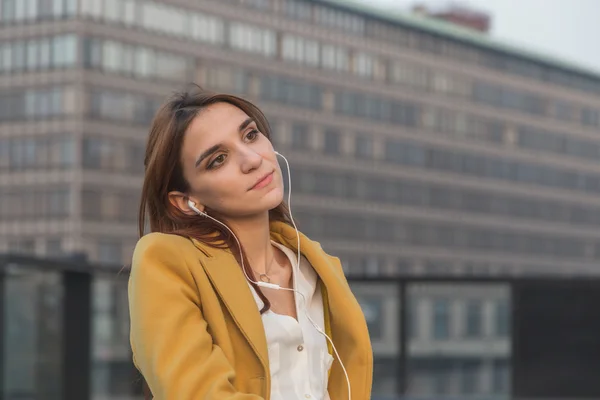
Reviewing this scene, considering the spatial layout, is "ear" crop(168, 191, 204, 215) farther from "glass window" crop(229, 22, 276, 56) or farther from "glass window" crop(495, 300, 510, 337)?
"glass window" crop(229, 22, 276, 56)

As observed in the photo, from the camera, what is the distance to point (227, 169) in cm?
239

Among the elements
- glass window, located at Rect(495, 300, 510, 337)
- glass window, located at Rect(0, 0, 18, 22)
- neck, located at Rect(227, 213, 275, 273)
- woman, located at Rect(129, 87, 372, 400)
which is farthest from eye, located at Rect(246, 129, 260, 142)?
glass window, located at Rect(0, 0, 18, 22)

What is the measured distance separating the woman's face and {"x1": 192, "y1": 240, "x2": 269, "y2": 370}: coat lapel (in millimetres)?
116

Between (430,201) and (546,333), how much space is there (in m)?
89.1

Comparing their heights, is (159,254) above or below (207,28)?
below

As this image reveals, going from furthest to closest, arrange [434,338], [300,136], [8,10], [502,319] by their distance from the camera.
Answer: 1. [300,136]
2. [8,10]
3. [434,338]
4. [502,319]

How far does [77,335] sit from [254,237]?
6351mm

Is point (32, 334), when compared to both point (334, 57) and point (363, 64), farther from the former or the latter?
point (363, 64)

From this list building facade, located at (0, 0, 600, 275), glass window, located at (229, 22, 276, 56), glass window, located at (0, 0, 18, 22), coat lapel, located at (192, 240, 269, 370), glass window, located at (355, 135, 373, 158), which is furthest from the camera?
glass window, located at (355, 135, 373, 158)

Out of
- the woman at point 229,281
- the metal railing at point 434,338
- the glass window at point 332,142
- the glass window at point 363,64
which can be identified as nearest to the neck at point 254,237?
the woman at point 229,281

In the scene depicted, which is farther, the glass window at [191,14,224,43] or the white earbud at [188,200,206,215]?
the glass window at [191,14,224,43]

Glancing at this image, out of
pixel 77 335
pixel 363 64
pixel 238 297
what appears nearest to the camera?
pixel 238 297

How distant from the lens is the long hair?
2.40 meters

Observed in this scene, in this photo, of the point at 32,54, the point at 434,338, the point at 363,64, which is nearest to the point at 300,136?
the point at 363,64
